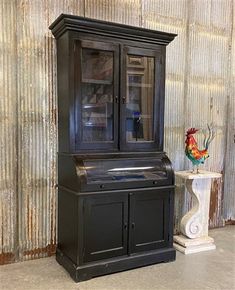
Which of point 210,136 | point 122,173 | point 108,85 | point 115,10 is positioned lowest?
point 122,173

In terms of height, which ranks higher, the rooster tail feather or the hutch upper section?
the hutch upper section

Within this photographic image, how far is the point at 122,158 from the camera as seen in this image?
110 inches

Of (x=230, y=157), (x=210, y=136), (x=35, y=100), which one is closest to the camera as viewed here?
(x=35, y=100)

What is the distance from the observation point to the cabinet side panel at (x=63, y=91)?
2.70 meters

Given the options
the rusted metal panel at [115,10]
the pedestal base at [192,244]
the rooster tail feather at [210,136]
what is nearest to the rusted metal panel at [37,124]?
the rusted metal panel at [115,10]

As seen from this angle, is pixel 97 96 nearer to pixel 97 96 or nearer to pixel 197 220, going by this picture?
pixel 97 96

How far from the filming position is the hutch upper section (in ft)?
8.68

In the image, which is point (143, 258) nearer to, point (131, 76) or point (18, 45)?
point (131, 76)

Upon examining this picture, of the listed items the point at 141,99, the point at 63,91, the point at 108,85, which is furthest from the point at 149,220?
the point at 63,91

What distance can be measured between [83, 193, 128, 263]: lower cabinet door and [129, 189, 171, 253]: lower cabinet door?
0.29 feet

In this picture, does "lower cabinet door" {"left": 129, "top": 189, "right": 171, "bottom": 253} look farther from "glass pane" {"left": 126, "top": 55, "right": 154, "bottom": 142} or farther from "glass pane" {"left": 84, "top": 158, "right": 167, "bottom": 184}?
"glass pane" {"left": 126, "top": 55, "right": 154, "bottom": 142}

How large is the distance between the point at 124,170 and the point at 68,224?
72 centimetres

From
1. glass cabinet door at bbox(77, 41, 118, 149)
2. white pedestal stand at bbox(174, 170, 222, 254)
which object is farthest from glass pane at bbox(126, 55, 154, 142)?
white pedestal stand at bbox(174, 170, 222, 254)

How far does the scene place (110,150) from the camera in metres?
2.80
